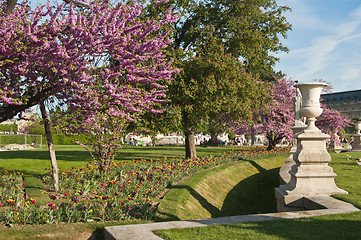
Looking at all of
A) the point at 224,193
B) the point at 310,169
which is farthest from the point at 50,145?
the point at 310,169

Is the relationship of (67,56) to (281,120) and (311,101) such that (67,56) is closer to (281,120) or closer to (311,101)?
(311,101)

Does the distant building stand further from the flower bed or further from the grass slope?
the flower bed

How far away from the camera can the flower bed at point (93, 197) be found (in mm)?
6555

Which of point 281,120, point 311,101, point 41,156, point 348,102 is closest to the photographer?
point 311,101

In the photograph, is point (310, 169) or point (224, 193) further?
point (224, 193)

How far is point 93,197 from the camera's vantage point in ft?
29.3

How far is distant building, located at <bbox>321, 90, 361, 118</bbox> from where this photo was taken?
116525 mm

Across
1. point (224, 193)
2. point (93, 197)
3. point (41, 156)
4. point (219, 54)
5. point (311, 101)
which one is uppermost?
point (219, 54)

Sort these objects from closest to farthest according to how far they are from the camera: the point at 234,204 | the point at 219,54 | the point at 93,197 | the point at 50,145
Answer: the point at 93,197 < the point at 50,145 < the point at 234,204 < the point at 219,54

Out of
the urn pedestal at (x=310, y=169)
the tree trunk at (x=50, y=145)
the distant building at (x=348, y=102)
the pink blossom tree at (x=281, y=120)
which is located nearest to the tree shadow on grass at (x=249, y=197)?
the urn pedestal at (x=310, y=169)

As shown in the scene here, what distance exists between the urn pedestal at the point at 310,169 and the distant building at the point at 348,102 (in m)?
116

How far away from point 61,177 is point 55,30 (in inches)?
197

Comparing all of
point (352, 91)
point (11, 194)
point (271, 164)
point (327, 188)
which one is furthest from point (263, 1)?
point (352, 91)

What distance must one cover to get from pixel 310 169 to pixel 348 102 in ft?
409
